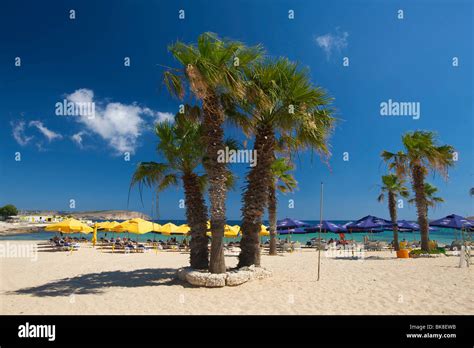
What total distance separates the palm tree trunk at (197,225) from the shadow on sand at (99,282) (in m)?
1.02

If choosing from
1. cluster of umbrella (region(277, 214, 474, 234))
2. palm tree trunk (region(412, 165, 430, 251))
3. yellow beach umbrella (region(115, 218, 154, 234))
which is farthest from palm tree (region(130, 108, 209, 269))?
palm tree trunk (region(412, 165, 430, 251))

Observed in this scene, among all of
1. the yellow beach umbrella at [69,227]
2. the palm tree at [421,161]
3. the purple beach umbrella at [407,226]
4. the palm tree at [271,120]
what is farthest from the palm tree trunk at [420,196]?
the yellow beach umbrella at [69,227]

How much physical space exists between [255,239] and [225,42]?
6.59 meters

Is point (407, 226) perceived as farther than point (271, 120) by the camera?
Yes

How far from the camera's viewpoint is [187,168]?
11.2 metres

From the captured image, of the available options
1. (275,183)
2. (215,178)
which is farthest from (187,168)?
(275,183)

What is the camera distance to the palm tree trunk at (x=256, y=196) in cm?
1067

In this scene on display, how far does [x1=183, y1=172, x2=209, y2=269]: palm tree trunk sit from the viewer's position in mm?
10773

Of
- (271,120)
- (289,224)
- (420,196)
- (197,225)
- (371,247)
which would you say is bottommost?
(371,247)

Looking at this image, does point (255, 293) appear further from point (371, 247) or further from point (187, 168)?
point (371, 247)

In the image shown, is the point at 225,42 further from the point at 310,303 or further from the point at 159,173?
the point at 310,303

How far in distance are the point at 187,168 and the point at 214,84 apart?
346cm

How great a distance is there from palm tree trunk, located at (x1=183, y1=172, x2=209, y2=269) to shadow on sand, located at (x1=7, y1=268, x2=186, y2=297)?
3.34ft
